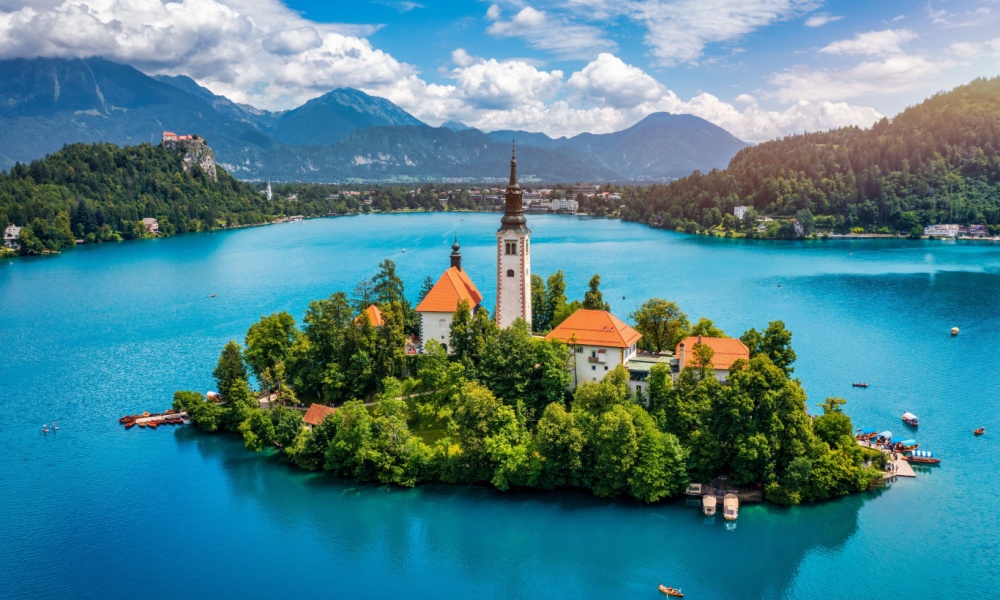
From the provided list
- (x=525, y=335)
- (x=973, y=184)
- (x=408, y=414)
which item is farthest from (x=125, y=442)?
(x=973, y=184)

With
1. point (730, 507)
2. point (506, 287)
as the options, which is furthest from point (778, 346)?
point (506, 287)

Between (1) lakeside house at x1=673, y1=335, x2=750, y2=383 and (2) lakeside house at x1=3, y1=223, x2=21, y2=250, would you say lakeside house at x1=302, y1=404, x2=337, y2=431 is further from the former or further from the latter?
(2) lakeside house at x1=3, y1=223, x2=21, y2=250

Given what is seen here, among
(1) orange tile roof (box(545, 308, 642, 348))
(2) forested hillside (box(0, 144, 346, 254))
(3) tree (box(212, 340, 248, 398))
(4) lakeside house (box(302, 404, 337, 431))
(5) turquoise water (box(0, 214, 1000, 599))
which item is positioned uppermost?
(2) forested hillside (box(0, 144, 346, 254))

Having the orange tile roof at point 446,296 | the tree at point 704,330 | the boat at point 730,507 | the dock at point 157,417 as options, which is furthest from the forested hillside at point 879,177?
the dock at point 157,417

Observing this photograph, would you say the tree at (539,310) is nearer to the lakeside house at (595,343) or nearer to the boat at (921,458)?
the lakeside house at (595,343)

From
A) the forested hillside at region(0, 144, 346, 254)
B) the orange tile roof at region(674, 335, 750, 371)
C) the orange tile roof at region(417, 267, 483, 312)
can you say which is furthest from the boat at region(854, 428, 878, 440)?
the forested hillside at region(0, 144, 346, 254)
